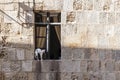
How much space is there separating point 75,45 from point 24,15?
200 centimetres

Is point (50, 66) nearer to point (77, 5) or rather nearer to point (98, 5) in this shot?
point (77, 5)

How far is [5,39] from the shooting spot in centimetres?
1295

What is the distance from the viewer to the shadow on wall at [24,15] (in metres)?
12.9

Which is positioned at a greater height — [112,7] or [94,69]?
[112,7]

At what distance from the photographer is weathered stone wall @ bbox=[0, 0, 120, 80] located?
12914mm

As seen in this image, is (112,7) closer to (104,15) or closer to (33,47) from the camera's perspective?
(104,15)

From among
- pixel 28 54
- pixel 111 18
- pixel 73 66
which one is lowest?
pixel 73 66

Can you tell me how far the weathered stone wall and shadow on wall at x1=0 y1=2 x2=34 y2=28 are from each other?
0.03 m

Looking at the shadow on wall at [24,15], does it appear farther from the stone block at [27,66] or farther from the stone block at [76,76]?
the stone block at [76,76]

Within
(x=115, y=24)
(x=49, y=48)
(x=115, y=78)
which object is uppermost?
(x=115, y=24)

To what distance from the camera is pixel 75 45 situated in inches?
508

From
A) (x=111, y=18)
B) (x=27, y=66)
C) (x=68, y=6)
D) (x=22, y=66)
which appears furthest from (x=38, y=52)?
(x=111, y=18)

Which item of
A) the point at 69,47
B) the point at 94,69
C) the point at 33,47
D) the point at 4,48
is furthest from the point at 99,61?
the point at 4,48

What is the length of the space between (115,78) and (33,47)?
9.69 ft
